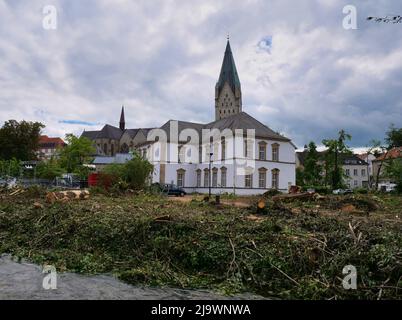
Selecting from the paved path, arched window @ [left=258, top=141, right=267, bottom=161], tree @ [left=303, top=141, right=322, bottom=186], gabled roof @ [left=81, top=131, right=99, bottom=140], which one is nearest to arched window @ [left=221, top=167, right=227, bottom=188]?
arched window @ [left=258, top=141, right=267, bottom=161]

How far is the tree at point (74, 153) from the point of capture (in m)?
64.8

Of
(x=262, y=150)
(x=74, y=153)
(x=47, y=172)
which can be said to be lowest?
(x=47, y=172)

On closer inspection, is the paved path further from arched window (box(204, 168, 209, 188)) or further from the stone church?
arched window (box(204, 168, 209, 188))

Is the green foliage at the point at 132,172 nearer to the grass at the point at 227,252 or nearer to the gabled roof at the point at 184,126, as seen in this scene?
the grass at the point at 227,252

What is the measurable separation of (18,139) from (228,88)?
159ft

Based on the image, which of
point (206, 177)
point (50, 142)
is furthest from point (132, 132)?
point (206, 177)

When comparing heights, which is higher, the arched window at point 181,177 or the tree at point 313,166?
the tree at point 313,166

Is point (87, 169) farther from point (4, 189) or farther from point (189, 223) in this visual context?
point (189, 223)

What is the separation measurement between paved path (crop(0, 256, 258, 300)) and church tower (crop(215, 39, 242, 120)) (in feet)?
281

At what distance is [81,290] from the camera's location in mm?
5957

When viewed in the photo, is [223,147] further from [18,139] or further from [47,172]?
[18,139]

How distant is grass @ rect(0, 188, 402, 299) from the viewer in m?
5.90

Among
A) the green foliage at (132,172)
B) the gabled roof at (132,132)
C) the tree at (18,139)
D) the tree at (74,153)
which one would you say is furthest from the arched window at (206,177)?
the gabled roof at (132,132)

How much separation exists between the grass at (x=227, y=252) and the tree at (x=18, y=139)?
6005 cm
